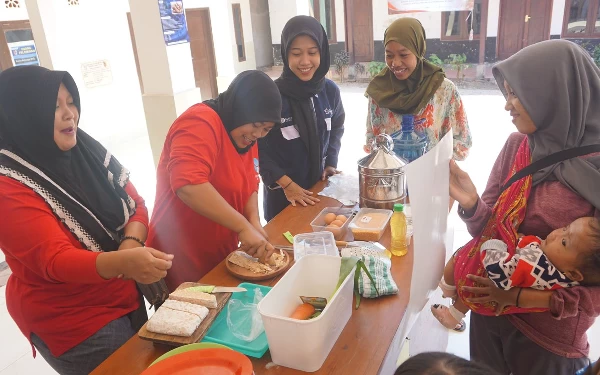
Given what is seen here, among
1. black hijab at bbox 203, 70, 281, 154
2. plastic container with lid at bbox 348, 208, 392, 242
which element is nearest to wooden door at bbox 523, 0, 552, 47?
plastic container with lid at bbox 348, 208, 392, 242

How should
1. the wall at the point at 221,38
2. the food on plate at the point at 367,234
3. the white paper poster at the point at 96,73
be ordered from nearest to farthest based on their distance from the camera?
the food on plate at the point at 367,234, the white paper poster at the point at 96,73, the wall at the point at 221,38

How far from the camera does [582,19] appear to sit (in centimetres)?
784

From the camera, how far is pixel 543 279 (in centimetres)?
116

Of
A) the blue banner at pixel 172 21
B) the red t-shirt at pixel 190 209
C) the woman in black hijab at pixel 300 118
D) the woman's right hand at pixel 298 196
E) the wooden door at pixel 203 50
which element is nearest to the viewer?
the red t-shirt at pixel 190 209

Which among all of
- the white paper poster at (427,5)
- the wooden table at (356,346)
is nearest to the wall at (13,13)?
the wooden table at (356,346)

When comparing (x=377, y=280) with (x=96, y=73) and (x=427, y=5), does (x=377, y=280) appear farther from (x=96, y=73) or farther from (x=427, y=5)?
(x=427, y=5)

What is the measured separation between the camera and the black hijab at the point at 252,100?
1.49m

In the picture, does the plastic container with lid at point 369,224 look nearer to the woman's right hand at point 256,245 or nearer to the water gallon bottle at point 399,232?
the water gallon bottle at point 399,232

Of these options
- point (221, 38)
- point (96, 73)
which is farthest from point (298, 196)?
point (221, 38)

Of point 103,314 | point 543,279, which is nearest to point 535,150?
point 543,279

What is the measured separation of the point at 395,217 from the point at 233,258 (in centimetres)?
57

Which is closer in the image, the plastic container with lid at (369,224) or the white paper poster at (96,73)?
the plastic container with lid at (369,224)

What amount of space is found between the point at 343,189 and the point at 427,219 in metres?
0.99

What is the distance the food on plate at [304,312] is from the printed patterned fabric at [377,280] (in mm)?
241
